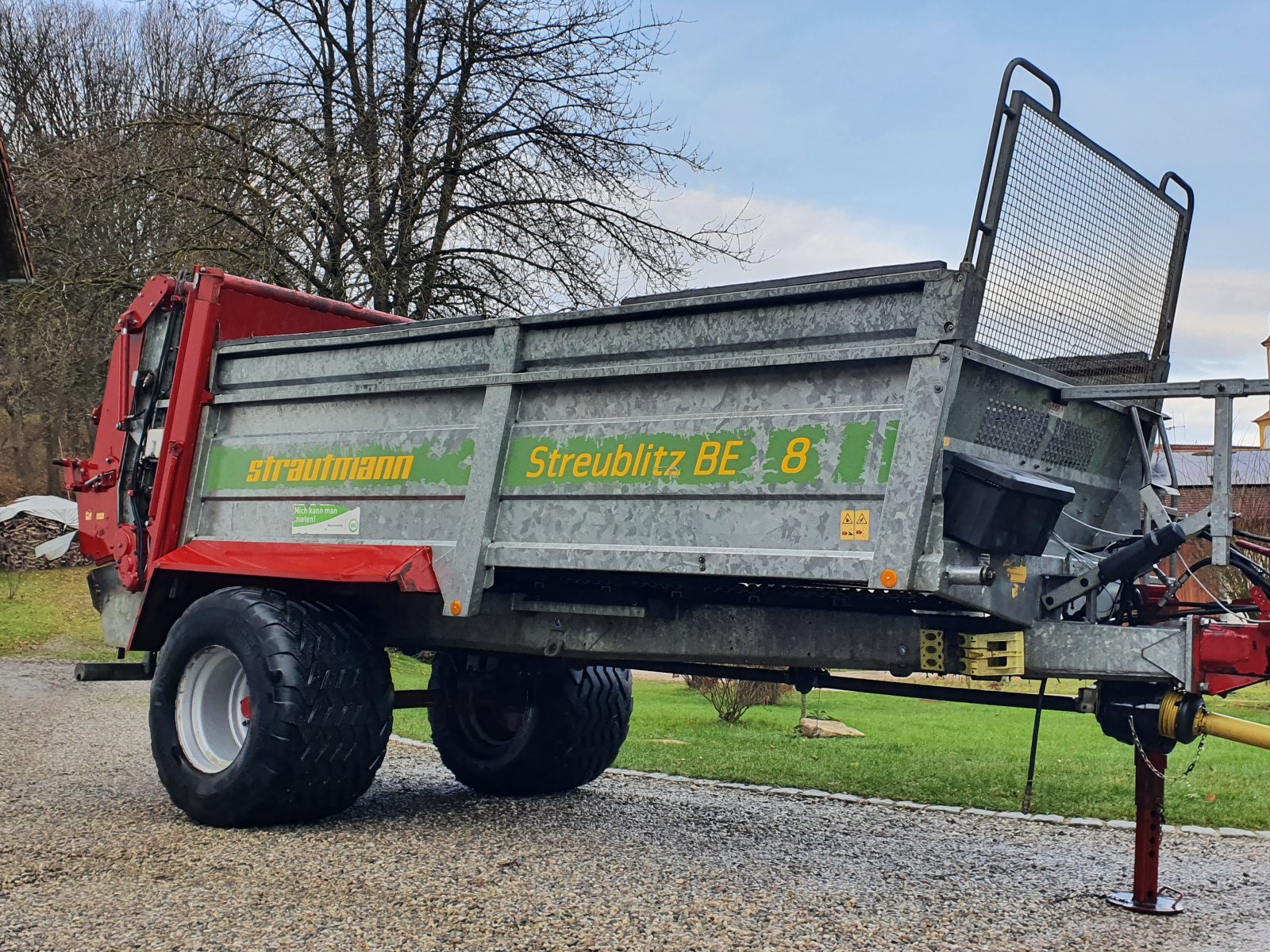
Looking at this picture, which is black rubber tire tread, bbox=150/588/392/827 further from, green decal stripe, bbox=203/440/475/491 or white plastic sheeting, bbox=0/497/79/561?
white plastic sheeting, bbox=0/497/79/561

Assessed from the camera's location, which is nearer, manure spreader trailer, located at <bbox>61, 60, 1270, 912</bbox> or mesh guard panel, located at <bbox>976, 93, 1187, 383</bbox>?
manure spreader trailer, located at <bbox>61, 60, 1270, 912</bbox>

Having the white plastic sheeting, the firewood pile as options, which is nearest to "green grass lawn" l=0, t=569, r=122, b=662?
the firewood pile

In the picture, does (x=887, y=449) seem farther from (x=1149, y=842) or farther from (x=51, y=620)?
(x=51, y=620)

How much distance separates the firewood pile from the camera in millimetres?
25000

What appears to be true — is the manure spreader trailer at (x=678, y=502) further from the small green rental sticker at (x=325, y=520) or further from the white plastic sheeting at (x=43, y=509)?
the white plastic sheeting at (x=43, y=509)

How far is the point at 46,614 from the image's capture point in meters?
21.5

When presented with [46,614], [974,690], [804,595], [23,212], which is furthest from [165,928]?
[46,614]

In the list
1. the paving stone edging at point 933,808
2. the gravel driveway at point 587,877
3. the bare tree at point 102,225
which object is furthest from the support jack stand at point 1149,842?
the bare tree at point 102,225

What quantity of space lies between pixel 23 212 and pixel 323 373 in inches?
484

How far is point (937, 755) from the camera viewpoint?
9.96m

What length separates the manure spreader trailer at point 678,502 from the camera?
4.57 metres

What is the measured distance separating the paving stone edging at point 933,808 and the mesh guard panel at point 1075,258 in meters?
2.53

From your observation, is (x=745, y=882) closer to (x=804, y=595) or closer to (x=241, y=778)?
(x=804, y=595)

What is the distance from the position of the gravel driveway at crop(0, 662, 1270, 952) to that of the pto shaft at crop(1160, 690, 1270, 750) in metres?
0.72
